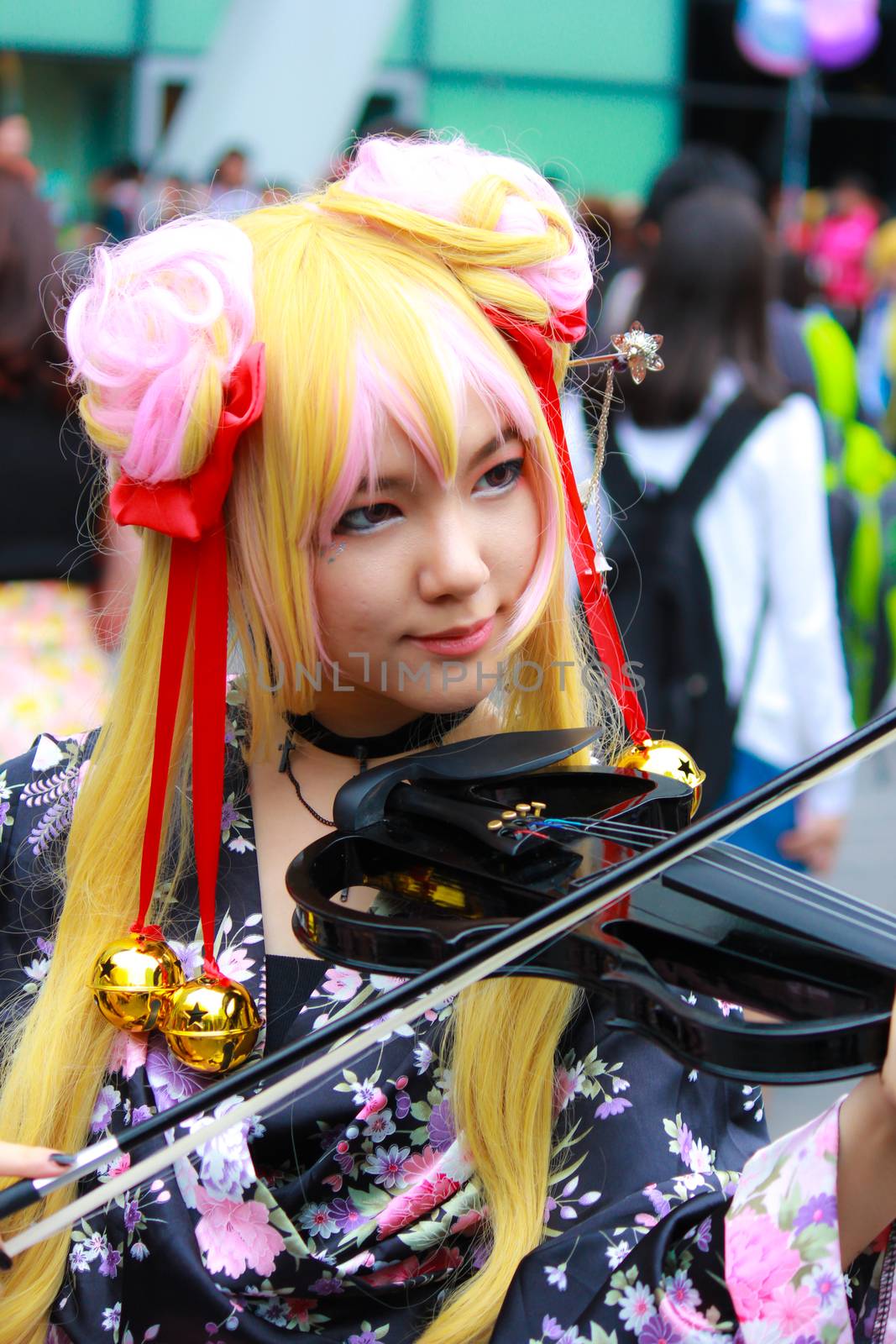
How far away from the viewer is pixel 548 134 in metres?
11.0

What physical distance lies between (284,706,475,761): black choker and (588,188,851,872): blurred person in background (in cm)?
141

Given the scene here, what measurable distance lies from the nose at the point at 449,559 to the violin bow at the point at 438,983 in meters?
0.27

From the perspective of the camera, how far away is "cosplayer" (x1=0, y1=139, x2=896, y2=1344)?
1.10 meters

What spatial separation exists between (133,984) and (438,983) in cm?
34

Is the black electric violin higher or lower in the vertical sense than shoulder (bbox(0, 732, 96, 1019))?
higher

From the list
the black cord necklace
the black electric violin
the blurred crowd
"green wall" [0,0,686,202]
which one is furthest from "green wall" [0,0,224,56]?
the black electric violin

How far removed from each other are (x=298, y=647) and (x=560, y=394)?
1.02 feet

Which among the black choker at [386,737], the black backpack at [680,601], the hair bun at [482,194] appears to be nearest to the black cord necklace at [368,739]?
the black choker at [386,737]

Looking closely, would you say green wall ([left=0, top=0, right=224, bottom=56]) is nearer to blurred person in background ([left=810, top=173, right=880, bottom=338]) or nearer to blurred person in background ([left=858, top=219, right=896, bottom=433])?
blurred person in background ([left=810, top=173, right=880, bottom=338])

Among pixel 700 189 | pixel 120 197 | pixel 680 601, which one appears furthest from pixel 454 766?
pixel 120 197

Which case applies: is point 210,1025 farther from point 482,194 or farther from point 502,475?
point 482,194

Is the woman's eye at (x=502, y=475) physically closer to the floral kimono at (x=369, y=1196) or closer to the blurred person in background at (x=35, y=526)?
the floral kimono at (x=369, y=1196)

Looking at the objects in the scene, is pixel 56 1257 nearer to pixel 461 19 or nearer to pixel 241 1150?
pixel 241 1150

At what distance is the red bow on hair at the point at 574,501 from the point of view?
1171 millimetres
